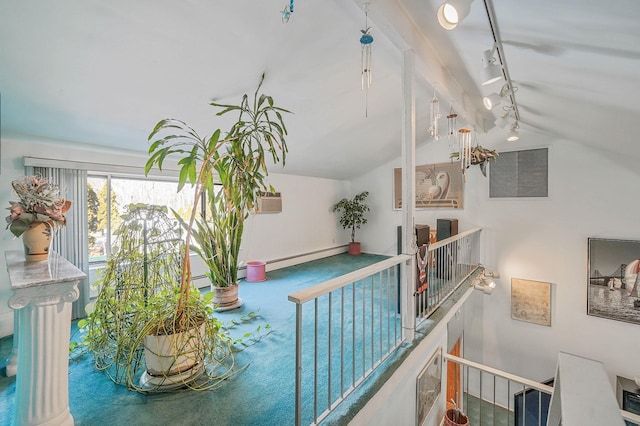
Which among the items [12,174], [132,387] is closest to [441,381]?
[132,387]

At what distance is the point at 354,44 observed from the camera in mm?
2545

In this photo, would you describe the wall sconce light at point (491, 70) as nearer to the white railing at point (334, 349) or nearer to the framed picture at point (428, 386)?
the white railing at point (334, 349)

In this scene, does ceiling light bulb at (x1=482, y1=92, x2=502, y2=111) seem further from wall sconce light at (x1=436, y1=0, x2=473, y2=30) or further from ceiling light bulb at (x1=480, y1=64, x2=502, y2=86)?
wall sconce light at (x1=436, y1=0, x2=473, y2=30)

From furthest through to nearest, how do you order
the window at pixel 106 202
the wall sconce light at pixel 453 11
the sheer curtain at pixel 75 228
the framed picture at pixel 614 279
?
the framed picture at pixel 614 279, the window at pixel 106 202, the sheer curtain at pixel 75 228, the wall sconce light at pixel 453 11

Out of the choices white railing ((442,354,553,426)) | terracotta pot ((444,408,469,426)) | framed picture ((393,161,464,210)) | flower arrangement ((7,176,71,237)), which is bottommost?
white railing ((442,354,553,426))

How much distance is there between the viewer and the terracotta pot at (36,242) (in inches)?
70.8

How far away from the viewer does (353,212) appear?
6.61m

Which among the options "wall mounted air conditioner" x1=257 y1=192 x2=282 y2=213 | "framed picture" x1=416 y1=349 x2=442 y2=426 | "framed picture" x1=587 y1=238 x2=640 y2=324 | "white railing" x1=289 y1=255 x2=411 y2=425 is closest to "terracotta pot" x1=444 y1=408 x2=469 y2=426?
"framed picture" x1=416 y1=349 x2=442 y2=426

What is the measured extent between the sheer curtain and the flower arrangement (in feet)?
3.70

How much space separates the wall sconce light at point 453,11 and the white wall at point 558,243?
4041 mm

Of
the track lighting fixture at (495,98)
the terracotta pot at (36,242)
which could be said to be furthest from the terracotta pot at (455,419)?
the terracotta pot at (36,242)

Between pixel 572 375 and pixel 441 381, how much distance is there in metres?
2.81

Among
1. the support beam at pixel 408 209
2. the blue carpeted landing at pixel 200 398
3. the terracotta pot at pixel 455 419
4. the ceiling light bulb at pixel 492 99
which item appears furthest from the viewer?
the terracotta pot at pixel 455 419

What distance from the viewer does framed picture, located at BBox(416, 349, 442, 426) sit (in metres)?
2.41
